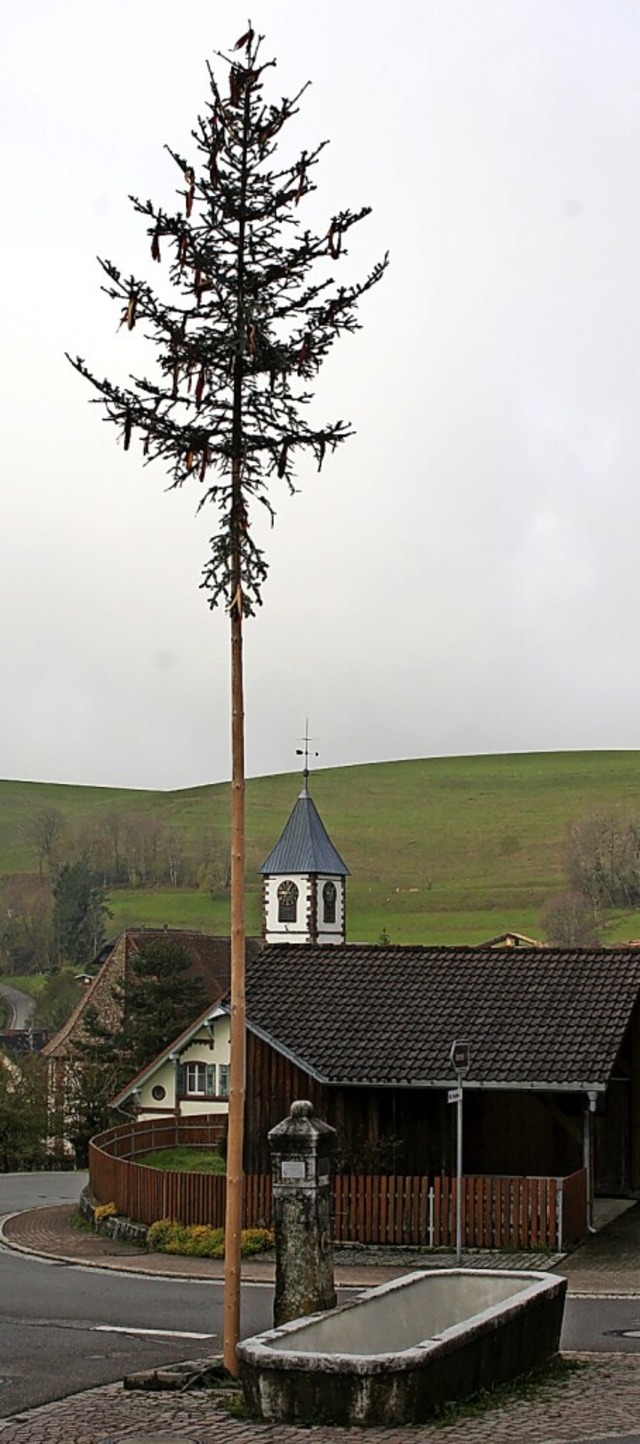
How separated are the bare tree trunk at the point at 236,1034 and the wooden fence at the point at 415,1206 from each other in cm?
1073

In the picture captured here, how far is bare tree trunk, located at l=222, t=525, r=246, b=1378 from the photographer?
13812mm

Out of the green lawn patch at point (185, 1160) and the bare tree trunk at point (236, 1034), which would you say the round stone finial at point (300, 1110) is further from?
the green lawn patch at point (185, 1160)

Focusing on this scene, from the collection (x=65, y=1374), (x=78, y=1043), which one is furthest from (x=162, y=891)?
(x=65, y=1374)

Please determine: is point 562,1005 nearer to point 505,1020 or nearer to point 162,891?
point 505,1020

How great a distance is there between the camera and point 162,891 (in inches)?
5842

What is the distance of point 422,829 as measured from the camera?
16200 cm

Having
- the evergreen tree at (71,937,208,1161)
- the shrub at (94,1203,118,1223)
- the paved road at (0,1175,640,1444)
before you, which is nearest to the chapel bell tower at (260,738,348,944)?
the evergreen tree at (71,937,208,1161)

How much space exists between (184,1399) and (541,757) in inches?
7014

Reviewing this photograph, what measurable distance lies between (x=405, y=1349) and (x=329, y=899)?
2618 inches

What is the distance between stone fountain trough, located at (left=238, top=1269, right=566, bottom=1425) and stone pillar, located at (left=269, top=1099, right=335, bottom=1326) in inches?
47.4

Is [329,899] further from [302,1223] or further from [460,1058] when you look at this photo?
[302,1223]

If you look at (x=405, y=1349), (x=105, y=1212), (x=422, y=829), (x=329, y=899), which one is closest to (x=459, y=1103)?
(x=105, y=1212)

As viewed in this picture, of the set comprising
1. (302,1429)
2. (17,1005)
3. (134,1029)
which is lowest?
(17,1005)

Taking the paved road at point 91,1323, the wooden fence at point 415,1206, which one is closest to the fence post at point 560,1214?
the wooden fence at point 415,1206
